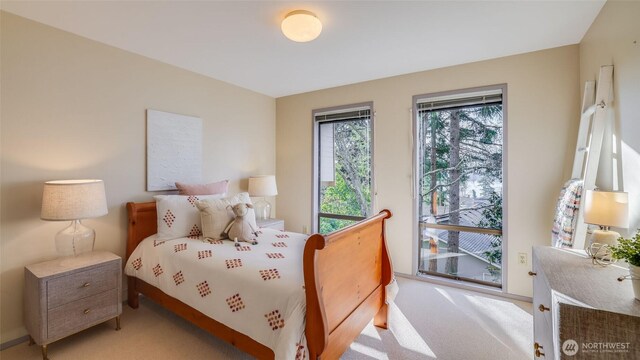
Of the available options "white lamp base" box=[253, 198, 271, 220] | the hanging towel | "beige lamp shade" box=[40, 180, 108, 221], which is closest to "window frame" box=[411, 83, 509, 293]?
the hanging towel

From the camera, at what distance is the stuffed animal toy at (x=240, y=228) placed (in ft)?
8.10

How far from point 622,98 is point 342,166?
8.89ft

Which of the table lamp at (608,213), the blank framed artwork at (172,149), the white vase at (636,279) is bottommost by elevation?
the white vase at (636,279)

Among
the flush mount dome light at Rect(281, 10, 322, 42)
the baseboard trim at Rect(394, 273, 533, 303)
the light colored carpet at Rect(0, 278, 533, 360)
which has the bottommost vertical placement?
the light colored carpet at Rect(0, 278, 533, 360)

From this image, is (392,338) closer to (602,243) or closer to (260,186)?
(602,243)

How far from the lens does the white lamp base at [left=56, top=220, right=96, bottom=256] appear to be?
6.98 ft

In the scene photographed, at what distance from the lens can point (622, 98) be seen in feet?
5.59

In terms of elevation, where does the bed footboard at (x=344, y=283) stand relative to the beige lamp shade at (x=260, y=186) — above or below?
below

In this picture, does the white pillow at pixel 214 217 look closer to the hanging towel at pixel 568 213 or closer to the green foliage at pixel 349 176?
the green foliage at pixel 349 176

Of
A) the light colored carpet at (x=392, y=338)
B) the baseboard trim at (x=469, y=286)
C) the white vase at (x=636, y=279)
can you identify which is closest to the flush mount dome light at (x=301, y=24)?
the white vase at (x=636, y=279)

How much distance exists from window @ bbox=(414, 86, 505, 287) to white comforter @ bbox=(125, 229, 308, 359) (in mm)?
1739

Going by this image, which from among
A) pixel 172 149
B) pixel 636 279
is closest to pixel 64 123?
pixel 172 149

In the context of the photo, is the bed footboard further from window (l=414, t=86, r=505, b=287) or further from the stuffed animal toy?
window (l=414, t=86, r=505, b=287)

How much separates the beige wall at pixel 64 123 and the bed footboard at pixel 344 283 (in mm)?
2203
